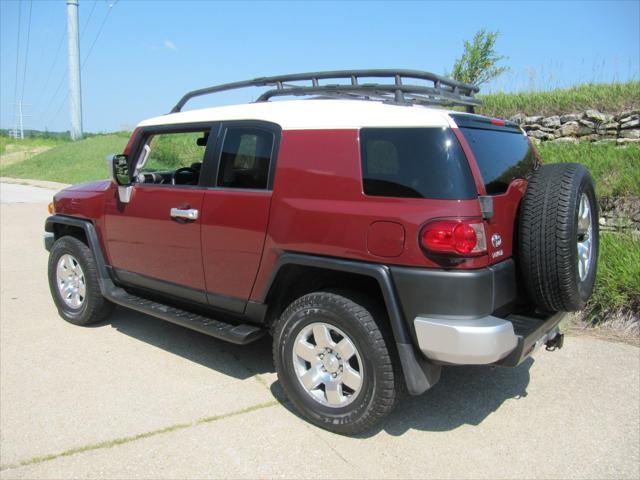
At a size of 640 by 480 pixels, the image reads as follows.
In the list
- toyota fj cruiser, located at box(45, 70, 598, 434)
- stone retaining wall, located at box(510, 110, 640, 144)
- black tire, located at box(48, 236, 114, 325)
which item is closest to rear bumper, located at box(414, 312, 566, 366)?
toyota fj cruiser, located at box(45, 70, 598, 434)

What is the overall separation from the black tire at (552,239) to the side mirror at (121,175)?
3.07 m

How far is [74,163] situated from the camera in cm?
2277

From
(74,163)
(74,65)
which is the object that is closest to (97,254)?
(74,163)

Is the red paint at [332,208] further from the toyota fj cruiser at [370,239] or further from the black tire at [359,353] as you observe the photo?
the black tire at [359,353]

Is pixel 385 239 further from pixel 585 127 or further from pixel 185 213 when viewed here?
pixel 585 127

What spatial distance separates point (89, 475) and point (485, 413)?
2.39 m

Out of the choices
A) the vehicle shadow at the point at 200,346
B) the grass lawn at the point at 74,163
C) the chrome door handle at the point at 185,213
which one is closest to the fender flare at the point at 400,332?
the chrome door handle at the point at 185,213

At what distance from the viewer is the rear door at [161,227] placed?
3.91m

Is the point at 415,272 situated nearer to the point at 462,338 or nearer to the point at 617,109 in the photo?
the point at 462,338

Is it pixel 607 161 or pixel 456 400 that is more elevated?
pixel 607 161

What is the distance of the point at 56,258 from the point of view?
5.12 metres

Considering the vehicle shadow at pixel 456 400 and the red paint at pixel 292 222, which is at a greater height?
the red paint at pixel 292 222

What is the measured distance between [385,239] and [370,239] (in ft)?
0.29

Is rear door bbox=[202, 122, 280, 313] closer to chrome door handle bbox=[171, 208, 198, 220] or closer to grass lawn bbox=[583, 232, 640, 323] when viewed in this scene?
chrome door handle bbox=[171, 208, 198, 220]
